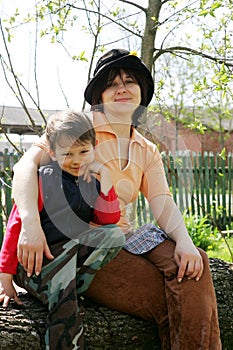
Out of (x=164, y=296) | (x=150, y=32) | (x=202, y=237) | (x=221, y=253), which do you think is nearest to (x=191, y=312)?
(x=164, y=296)

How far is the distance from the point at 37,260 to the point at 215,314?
779 mm

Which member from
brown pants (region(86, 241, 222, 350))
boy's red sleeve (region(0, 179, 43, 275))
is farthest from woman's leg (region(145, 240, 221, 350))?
boy's red sleeve (region(0, 179, 43, 275))

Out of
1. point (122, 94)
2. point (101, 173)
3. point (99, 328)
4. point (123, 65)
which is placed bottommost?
point (99, 328)

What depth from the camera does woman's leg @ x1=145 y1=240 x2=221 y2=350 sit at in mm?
2082

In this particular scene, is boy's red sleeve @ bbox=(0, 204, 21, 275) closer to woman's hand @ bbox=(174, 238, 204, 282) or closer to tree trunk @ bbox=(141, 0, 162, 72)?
woman's hand @ bbox=(174, 238, 204, 282)

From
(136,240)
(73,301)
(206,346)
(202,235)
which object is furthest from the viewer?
(202,235)

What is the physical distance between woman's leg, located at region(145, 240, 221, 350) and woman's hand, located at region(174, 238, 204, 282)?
2cm

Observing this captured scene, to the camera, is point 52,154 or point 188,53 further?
point 188,53

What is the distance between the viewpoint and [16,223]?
2082 mm

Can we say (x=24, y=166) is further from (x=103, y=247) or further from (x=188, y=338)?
(x=188, y=338)

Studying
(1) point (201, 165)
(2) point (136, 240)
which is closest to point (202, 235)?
(1) point (201, 165)

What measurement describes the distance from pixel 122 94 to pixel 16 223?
808mm

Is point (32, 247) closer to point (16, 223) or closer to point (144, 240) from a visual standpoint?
point (16, 223)

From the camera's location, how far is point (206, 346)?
2.09 metres
